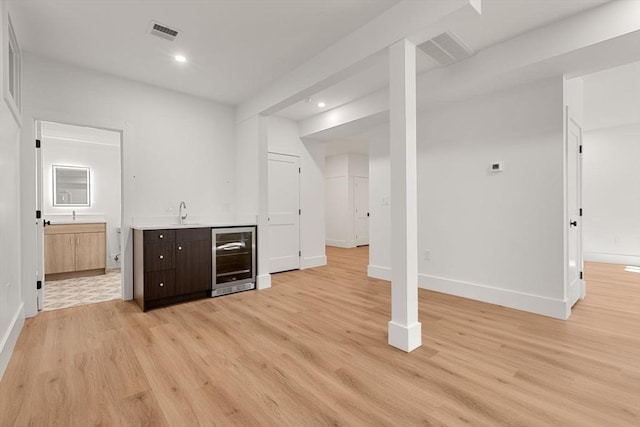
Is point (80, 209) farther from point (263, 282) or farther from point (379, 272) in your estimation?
point (379, 272)

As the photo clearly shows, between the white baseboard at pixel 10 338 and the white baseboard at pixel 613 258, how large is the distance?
892 centimetres

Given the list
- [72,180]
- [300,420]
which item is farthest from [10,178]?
[72,180]

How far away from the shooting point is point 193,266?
369 cm

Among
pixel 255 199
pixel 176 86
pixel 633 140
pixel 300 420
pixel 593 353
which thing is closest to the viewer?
pixel 300 420

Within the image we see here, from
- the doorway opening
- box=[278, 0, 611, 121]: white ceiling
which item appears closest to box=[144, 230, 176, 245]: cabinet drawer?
the doorway opening

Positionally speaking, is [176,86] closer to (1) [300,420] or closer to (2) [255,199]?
(2) [255,199]

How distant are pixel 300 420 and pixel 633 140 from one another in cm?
782

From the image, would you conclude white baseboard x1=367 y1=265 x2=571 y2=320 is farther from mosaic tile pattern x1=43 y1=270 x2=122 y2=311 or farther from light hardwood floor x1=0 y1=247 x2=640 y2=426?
mosaic tile pattern x1=43 y1=270 x2=122 y2=311

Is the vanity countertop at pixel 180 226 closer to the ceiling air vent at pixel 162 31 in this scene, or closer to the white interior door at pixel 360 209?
the ceiling air vent at pixel 162 31

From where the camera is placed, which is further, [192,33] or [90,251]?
[90,251]

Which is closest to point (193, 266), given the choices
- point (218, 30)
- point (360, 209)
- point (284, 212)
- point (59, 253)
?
point (284, 212)

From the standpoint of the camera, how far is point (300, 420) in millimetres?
1570

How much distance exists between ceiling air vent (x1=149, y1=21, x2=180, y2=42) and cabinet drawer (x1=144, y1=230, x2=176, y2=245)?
6.67ft

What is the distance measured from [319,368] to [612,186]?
7239mm
